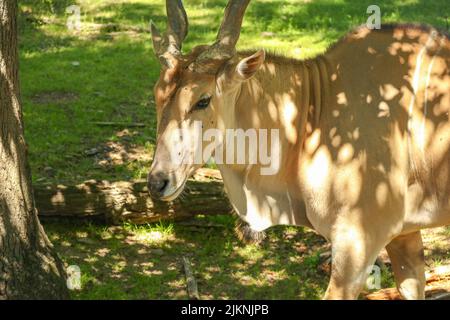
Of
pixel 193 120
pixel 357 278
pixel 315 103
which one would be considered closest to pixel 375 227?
pixel 357 278

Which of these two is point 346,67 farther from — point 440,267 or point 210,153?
point 440,267

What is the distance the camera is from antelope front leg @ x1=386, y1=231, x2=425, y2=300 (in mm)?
5180

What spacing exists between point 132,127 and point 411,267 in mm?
4023

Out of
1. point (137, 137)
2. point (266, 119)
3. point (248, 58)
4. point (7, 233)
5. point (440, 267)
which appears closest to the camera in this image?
point (248, 58)

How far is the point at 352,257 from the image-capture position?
14.8 feet

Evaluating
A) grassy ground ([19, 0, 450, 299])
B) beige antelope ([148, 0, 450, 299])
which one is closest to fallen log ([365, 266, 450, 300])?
grassy ground ([19, 0, 450, 299])

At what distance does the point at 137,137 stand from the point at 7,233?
3.20m

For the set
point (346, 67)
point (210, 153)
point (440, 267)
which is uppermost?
point (346, 67)

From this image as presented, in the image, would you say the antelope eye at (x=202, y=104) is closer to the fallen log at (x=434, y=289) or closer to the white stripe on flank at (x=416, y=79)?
the white stripe on flank at (x=416, y=79)

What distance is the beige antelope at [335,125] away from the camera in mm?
4504

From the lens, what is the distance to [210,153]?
15.2ft

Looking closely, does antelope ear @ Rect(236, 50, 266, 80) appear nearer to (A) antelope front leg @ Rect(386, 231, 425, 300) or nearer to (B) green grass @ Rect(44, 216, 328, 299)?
(A) antelope front leg @ Rect(386, 231, 425, 300)

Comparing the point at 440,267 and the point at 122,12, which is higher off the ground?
the point at 122,12
